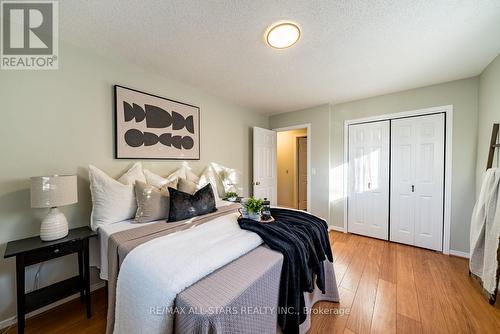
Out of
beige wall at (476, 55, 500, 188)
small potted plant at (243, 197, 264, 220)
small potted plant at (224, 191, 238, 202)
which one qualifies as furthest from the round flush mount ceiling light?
beige wall at (476, 55, 500, 188)

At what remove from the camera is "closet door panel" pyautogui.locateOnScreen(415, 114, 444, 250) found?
8.83 ft

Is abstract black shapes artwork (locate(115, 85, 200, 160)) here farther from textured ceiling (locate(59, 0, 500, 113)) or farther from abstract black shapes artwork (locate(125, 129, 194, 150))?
textured ceiling (locate(59, 0, 500, 113))

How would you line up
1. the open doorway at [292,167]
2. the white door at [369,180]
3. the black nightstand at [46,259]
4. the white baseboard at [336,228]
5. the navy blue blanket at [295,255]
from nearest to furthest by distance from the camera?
the navy blue blanket at [295,255] → the black nightstand at [46,259] → the white door at [369,180] → the white baseboard at [336,228] → the open doorway at [292,167]

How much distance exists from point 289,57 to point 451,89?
2.41 meters

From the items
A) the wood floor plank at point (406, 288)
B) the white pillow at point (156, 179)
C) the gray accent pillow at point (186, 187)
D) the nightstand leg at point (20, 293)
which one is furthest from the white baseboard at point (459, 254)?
the nightstand leg at point (20, 293)

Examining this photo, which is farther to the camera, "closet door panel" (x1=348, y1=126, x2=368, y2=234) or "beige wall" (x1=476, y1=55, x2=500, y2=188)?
"closet door panel" (x1=348, y1=126, x2=368, y2=234)

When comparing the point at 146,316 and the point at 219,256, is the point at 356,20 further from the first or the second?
the point at 146,316

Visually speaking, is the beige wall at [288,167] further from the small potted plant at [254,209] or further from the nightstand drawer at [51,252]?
the nightstand drawer at [51,252]

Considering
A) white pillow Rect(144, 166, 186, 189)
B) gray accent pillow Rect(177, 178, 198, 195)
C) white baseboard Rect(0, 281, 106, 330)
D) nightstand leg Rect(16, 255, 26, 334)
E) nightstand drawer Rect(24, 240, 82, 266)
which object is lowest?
white baseboard Rect(0, 281, 106, 330)

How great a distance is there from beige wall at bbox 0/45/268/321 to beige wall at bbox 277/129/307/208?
3528 mm

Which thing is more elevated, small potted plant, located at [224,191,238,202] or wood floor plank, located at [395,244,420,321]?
small potted plant, located at [224,191,238,202]

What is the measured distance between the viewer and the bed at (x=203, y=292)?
849 mm

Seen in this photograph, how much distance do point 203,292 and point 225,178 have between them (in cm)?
235

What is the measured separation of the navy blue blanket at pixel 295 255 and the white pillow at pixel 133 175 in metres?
1.27
